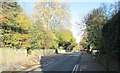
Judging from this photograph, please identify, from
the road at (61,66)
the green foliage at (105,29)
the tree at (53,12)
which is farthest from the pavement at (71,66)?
the tree at (53,12)

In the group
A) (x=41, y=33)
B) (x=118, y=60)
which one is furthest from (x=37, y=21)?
(x=118, y=60)

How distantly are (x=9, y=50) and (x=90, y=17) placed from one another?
18.4m

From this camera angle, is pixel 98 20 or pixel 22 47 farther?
pixel 22 47

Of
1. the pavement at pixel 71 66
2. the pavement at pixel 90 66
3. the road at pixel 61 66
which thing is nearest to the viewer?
the pavement at pixel 90 66

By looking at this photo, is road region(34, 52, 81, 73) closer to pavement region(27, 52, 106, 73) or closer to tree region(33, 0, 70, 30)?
pavement region(27, 52, 106, 73)

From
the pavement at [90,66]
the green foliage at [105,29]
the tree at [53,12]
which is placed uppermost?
the tree at [53,12]

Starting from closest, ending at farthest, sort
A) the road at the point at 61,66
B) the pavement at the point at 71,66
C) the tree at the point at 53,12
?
the pavement at the point at 71,66 → the road at the point at 61,66 → the tree at the point at 53,12

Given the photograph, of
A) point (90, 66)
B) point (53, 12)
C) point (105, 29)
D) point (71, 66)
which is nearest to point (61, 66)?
point (71, 66)

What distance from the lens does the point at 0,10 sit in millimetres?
34531

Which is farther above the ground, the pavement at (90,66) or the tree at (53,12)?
the tree at (53,12)

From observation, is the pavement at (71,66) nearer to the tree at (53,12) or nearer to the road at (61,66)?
the road at (61,66)

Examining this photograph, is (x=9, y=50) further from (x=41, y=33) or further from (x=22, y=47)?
(x=41, y=33)

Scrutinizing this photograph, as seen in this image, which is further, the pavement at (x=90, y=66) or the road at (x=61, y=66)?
the road at (x=61, y=66)

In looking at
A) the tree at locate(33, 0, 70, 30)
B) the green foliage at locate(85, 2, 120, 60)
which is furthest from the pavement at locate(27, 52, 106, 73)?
the tree at locate(33, 0, 70, 30)
